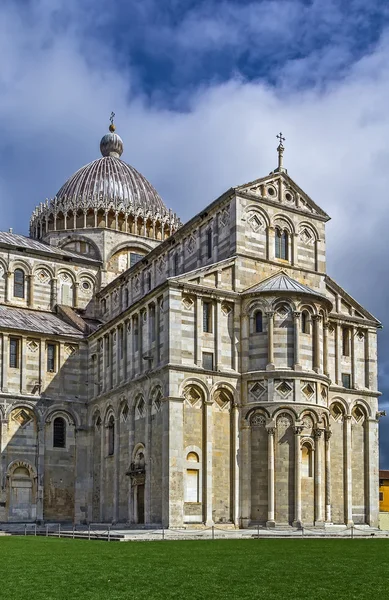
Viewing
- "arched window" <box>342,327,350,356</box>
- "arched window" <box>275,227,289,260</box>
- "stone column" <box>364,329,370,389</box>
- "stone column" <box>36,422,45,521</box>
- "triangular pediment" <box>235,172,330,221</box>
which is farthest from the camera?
"stone column" <box>36,422,45,521</box>

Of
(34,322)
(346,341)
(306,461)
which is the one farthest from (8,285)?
(306,461)

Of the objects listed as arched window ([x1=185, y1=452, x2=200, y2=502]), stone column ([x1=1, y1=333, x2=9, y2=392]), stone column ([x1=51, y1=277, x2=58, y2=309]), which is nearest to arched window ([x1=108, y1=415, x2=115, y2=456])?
stone column ([x1=1, y1=333, x2=9, y2=392])

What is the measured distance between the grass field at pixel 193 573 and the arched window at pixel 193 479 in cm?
1364

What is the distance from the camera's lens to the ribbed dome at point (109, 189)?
65.0 metres

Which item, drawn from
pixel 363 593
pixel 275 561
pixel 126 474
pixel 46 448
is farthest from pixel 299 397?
pixel 363 593

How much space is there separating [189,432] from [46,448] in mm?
13949

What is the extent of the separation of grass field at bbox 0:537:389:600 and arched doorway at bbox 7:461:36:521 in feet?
77.9

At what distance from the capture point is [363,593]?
15.4 m

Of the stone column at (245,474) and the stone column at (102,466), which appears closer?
the stone column at (245,474)

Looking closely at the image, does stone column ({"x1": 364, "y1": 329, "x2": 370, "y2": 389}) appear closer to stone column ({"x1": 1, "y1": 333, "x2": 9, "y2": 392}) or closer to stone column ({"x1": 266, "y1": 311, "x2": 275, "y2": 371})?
stone column ({"x1": 266, "y1": 311, "x2": 275, "y2": 371})

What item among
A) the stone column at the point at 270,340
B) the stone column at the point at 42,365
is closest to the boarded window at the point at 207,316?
the stone column at the point at 270,340

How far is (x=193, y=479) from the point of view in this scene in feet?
134

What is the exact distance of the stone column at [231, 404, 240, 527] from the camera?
4141cm

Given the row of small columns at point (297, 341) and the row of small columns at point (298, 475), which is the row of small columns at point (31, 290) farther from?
the row of small columns at point (298, 475)
